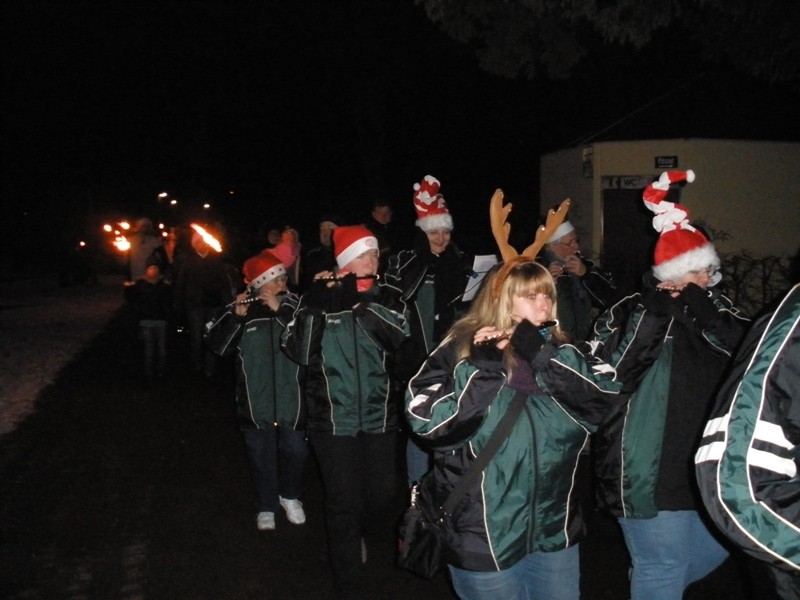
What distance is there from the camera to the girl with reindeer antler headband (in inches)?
119

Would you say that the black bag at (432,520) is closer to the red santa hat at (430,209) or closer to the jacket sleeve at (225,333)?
the jacket sleeve at (225,333)

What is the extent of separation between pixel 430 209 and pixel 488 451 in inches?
119

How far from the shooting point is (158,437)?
8062 millimetres

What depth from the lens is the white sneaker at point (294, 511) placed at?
5.70 meters

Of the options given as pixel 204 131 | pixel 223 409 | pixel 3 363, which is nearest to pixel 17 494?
pixel 223 409

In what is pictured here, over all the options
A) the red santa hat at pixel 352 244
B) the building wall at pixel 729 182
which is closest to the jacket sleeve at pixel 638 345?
the red santa hat at pixel 352 244

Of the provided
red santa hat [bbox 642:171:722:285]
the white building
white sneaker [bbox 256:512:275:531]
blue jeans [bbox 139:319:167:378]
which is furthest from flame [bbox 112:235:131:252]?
the white building

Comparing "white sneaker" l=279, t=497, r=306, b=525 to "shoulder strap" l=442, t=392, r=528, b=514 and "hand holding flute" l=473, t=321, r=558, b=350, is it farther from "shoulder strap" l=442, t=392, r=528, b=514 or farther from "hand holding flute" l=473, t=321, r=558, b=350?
"hand holding flute" l=473, t=321, r=558, b=350

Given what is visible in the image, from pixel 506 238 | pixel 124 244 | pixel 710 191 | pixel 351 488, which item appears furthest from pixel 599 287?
pixel 710 191

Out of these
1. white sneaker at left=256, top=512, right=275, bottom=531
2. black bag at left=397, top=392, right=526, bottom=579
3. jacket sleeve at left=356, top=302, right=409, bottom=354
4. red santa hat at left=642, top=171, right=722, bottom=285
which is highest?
red santa hat at left=642, top=171, right=722, bottom=285

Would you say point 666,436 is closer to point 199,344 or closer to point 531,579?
point 531,579

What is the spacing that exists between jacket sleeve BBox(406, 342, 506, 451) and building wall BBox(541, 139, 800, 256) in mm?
11714

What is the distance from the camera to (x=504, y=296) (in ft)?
10.7

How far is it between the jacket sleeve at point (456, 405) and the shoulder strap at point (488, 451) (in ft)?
0.26
